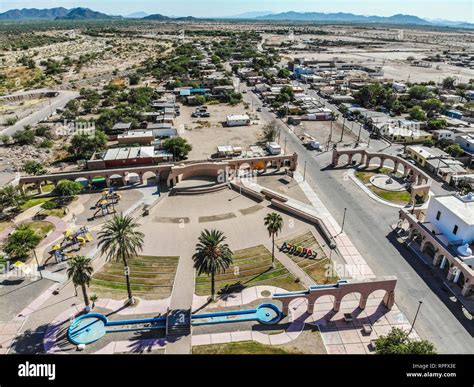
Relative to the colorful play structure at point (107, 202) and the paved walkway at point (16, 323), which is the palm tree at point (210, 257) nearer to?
the paved walkway at point (16, 323)

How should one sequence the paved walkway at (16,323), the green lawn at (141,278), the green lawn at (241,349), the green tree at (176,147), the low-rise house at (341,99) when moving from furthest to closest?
the low-rise house at (341,99)
the green tree at (176,147)
the green lawn at (141,278)
the paved walkway at (16,323)
the green lawn at (241,349)

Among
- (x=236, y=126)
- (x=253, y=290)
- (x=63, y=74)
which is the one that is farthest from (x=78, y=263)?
(x=63, y=74)

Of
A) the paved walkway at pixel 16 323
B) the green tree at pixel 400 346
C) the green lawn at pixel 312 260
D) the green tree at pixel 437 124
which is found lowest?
the paved walkway at pixel 16 323

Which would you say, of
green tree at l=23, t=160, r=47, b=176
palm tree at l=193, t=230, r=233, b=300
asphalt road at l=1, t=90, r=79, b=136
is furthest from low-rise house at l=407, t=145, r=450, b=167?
asphalt road at l=1, t=90, r=79, b=136

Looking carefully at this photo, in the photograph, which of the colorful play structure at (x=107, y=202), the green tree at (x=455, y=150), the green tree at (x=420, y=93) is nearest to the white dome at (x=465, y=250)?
the green tree at (x=455, y=150)

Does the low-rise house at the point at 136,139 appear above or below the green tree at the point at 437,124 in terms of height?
below

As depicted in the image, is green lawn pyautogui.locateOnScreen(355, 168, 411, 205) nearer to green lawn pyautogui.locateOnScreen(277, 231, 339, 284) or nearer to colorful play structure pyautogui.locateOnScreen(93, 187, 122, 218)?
green lawn pyautogui.locateOnScreen(277, 231, 339, 284)

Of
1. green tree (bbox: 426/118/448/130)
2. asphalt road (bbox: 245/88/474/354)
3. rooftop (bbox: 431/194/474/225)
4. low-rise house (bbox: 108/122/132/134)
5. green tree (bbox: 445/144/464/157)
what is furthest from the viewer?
green tree (bbox: 426/118/448/130)
